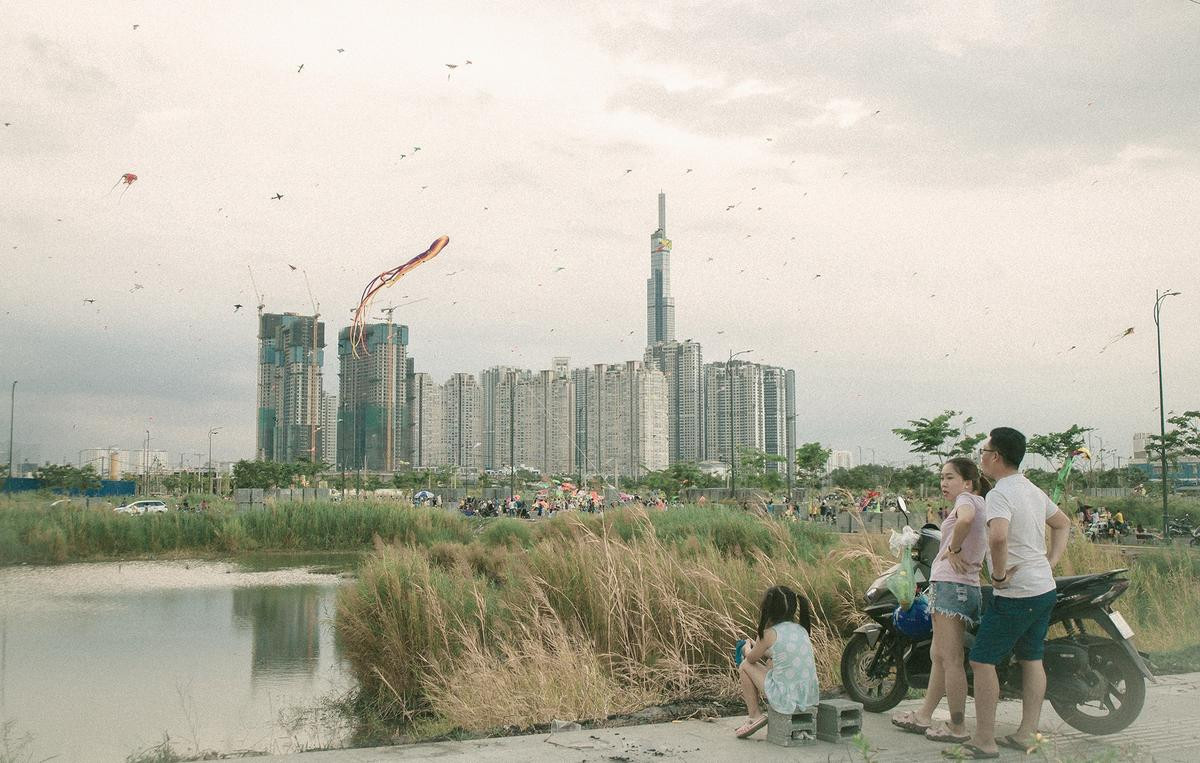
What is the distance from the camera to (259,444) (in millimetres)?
108062

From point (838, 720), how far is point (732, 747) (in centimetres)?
59

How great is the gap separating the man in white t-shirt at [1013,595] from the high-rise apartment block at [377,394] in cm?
8390

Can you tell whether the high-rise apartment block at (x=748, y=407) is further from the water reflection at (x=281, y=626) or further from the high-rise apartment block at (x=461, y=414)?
the water reflection at (x=281, y=626)

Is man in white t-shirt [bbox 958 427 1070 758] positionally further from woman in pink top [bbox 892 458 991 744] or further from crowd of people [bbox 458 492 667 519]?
crowd of people [bbox 458 492 667 519]

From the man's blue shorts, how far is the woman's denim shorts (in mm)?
207

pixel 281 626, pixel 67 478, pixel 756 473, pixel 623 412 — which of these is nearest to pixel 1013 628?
pixel 281 626

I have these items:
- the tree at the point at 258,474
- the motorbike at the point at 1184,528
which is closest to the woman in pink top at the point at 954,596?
the motorbike at the point at 1184,528

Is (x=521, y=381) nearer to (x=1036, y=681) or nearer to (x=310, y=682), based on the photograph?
(x=310, y=682)

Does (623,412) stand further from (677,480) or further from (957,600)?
(957,600)

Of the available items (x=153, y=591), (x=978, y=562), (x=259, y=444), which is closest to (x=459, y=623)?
(x=978, y=562)

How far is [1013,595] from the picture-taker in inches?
200

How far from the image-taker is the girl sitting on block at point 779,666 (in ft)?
17.7

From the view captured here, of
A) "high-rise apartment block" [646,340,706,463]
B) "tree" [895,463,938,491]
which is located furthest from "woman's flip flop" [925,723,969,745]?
"high-rise apartment block" [646,340,706,463]

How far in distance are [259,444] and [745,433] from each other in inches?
2090
